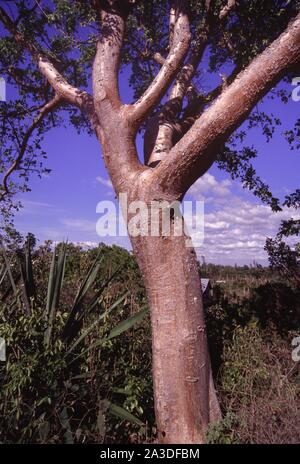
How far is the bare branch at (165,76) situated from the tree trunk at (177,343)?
4.97 feet

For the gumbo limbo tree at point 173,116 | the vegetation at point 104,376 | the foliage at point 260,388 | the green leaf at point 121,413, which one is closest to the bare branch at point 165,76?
the gumbo limbo tree at point 173,116

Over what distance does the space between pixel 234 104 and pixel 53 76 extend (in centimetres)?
286

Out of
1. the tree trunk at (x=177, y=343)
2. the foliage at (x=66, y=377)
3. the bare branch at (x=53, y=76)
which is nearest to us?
the foliage at (x=66, y=377)

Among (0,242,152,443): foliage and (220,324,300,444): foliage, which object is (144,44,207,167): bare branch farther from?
(220,324,300,444): foliage

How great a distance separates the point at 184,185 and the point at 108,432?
2433mm

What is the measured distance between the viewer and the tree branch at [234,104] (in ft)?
11.7

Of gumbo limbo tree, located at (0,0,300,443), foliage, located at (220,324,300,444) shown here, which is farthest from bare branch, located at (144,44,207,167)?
foliage, located at (220,324,300,444)

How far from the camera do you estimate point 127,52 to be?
789cm

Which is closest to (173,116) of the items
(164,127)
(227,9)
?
(164,127)

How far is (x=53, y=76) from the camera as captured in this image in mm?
5324

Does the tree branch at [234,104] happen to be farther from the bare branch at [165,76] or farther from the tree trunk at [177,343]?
the bare branch at [165,76]

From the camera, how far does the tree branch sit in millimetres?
3553
